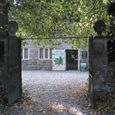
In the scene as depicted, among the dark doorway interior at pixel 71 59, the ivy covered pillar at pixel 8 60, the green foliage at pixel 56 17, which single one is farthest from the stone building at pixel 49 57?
the ivy covered pillar at pixel 8 60

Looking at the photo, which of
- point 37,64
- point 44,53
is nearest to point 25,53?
point 37,64

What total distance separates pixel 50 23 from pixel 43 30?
1.51 feet

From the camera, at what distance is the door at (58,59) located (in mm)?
31594

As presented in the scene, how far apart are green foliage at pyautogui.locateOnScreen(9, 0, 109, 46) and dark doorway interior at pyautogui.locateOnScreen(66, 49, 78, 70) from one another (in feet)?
54.2

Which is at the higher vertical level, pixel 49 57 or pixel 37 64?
pixel 49 57

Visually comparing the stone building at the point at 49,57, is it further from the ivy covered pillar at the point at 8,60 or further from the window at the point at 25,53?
the ivy covered pillar at the point at 8,60

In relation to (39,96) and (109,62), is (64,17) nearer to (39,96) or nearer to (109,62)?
(39,96)

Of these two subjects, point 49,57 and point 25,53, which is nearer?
point 49,57

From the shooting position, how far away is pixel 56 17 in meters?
14.7

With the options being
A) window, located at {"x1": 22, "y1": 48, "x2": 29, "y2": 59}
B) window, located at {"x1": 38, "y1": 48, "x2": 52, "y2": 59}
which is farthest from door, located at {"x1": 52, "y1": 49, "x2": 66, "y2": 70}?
window, located at {"x1": 22, "y1": 48, "x2": 29, "y2": 59}

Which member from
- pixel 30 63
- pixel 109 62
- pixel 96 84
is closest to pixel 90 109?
pixel 96 84

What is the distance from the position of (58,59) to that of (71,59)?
1384 millimetres

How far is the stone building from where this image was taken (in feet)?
104

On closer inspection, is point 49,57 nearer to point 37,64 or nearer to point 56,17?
point 37,64
